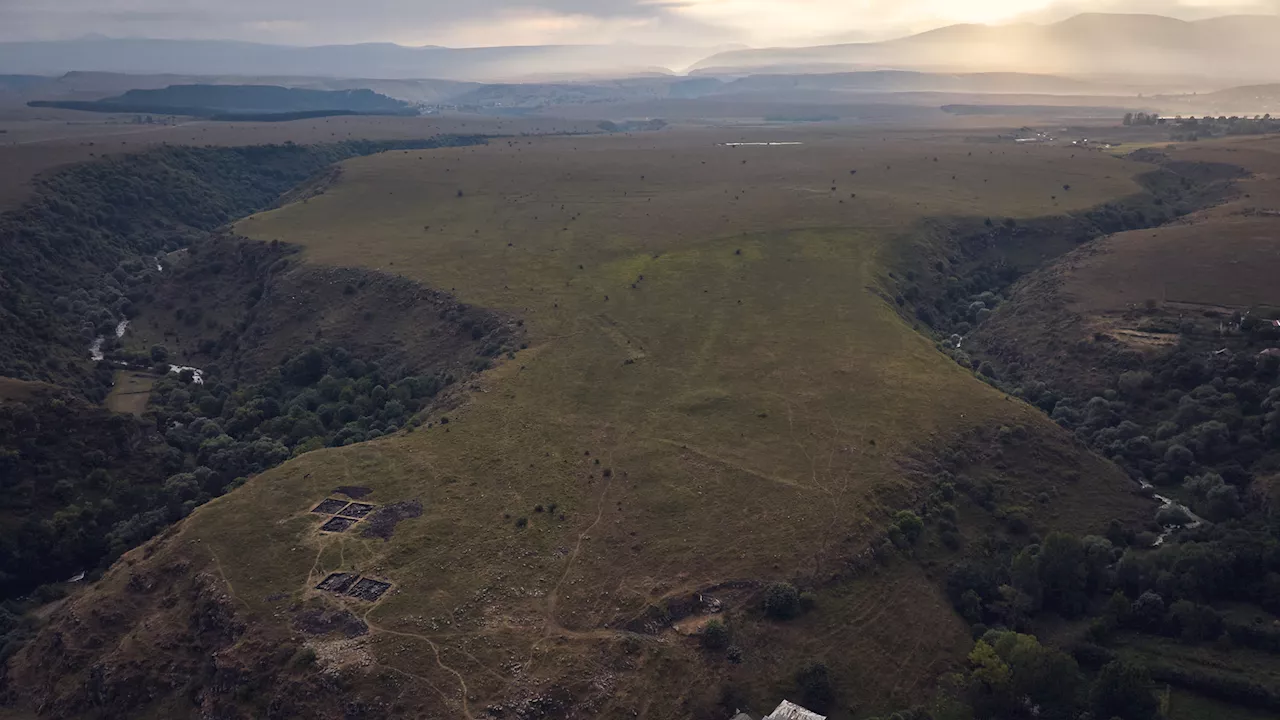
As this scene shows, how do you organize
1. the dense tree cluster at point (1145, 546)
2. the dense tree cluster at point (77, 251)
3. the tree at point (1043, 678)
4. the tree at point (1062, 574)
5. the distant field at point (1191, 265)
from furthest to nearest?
the dense tree cluster at point (77, 251) → the distant field at point (1191, 265) → the tree at point (1062, 574) → the dense tree cluster at point (1145, 546) → the tree at point (1043, 678)

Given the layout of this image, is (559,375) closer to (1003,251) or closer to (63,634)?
(63,634)

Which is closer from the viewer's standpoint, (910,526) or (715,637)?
(715,637)

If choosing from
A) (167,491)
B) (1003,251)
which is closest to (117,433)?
(167,491)

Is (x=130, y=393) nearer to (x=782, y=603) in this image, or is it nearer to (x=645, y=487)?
(x=645, y=487)

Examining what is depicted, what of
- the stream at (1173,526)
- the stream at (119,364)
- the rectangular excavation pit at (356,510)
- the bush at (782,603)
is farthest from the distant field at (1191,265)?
the stream at (119,364)

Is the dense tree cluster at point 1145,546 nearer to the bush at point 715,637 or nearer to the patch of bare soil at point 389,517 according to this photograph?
the bush at point 715,637

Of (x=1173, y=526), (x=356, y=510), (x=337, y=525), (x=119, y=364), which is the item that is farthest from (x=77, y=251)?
(x=1173, y=526)
